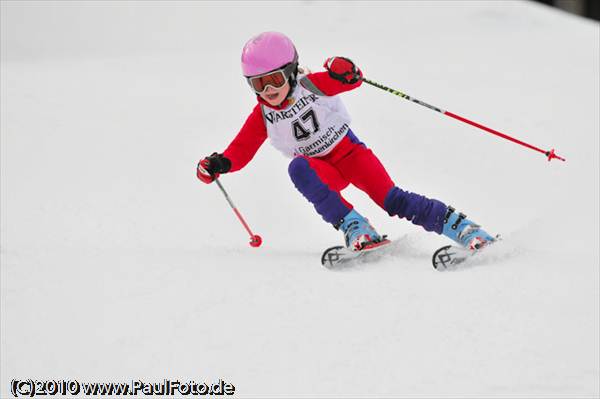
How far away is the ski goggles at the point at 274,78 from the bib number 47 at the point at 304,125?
0.21 m

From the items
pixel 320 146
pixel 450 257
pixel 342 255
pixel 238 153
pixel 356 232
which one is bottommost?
pixel 450 257

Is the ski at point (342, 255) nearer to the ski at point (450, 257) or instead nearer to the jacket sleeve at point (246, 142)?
the ski at point (450, 257)

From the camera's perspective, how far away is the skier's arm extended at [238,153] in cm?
390

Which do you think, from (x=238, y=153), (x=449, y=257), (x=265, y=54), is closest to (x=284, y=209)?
(x=238, y=153)

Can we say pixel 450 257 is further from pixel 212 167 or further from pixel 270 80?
pixel 212 167

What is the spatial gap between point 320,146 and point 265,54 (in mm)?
569

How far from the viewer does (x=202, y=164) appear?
3906 millimetres

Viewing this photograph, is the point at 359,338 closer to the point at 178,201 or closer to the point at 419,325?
the point at 419,325

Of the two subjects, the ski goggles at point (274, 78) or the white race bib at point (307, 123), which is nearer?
the ski goggles at point (274, 78)

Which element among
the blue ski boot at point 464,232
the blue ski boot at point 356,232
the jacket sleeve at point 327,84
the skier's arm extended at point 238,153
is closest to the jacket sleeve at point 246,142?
the skier's arm extended at point 238,153

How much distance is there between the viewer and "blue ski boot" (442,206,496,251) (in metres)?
3.53

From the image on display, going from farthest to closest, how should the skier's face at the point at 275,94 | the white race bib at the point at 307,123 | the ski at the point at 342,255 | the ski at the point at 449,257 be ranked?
the white race bib at the point at 307,123, the skier's face at the point at 275,94, the ski at the point at 342,255, the ski at the point at 449,257

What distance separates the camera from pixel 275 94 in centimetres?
364

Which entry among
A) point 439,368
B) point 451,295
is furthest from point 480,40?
point 439,368
